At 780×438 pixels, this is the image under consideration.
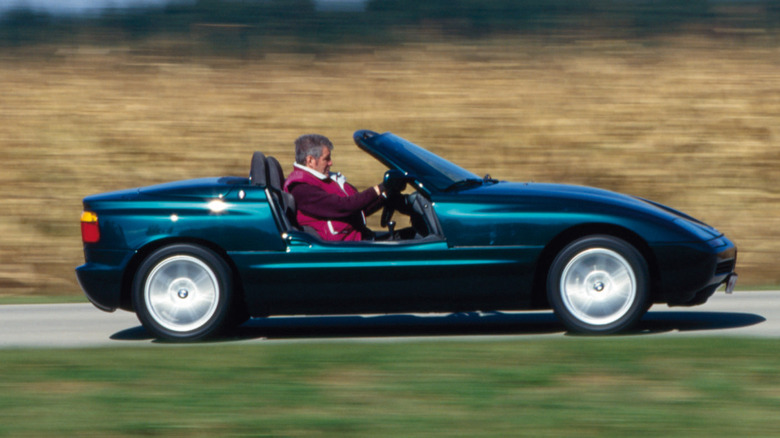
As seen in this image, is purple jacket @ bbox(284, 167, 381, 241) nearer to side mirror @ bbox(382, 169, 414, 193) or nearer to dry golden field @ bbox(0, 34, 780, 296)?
side mirror @ bbox(382, 169, 414, 193)

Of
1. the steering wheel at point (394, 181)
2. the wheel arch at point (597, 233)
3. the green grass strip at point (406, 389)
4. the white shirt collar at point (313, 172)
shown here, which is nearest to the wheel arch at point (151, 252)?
the green grass strip at point (406, 389)

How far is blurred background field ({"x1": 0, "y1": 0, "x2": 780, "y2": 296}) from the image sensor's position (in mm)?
13508

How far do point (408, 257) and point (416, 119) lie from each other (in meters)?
8.30

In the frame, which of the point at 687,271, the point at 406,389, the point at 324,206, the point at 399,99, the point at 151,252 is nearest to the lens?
the point at 406,389

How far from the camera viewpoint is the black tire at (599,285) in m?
6.68

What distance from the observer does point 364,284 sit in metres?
6.80

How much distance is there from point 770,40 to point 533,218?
460 inches

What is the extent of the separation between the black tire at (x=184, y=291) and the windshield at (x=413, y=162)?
4.14ft

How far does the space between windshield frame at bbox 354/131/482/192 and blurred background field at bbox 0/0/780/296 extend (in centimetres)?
574

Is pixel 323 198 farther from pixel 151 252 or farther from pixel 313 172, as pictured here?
pixel 151 252

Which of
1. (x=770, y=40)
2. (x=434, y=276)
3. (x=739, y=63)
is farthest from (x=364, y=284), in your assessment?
(x=770, y=40)

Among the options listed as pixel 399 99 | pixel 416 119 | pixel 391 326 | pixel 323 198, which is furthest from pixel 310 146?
pixel 399 99

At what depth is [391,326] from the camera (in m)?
7.88

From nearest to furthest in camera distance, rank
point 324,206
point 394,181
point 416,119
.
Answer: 1. point 394,181
2. point 324,206
3. point 416,119
